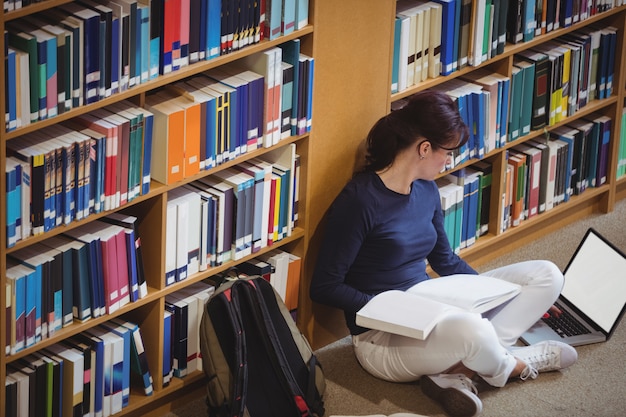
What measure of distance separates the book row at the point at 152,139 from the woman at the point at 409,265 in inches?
12.7

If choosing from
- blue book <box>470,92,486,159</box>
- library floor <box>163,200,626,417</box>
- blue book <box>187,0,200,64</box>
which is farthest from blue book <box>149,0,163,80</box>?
blue book <box>470,92,486,159</box>

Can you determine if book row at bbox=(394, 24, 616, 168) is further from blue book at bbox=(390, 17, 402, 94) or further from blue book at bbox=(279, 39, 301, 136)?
blue book at bbox=(279, 39, 301, 136)

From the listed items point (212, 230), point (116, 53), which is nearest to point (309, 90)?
point (212, 230)

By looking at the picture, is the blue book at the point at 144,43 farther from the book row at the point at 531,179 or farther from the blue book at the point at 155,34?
the book row at the point at 531,179

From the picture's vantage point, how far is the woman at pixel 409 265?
360 centimetres

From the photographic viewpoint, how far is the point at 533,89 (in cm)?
448

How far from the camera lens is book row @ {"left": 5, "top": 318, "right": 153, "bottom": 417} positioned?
3.17 metres

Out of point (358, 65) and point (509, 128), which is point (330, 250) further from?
point (509, 128)

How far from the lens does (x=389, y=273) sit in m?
3.77

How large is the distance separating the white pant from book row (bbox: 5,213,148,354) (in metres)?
0.87

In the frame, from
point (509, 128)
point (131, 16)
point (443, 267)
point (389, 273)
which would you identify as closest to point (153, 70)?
point (131, 16)

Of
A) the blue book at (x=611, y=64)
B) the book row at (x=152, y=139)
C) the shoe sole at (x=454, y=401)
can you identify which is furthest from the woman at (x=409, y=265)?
the blue book at (x=611, y=64)

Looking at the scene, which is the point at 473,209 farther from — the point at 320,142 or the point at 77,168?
the point at 77,168

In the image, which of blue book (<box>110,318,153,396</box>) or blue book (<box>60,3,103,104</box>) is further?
blue book (<box>110,318,153,396</box>)
